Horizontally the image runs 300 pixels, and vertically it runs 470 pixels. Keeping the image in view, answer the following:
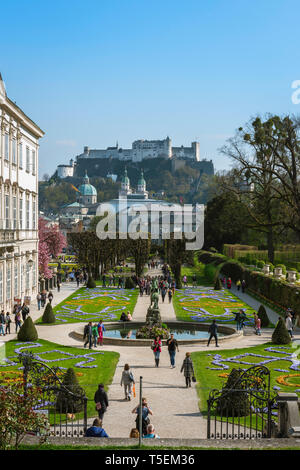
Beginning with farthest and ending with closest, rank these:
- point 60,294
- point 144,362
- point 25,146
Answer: point 60,294 < point 25,146 < point 144,362

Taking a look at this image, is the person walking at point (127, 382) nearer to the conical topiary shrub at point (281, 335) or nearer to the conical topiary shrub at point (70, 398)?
the conical topiary shrub at point (70, 398)

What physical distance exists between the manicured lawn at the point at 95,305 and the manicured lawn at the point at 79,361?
294 inches

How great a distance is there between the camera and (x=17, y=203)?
115 ft

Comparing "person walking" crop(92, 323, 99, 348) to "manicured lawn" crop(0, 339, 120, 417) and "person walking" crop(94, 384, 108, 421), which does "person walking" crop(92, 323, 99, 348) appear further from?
"person walking" crop(94, 384, 108, 421)

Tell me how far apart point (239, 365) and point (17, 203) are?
63.0ft

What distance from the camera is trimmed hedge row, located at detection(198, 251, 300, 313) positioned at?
33.2 meters

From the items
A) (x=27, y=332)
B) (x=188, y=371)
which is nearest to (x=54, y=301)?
(x=27, y=332)

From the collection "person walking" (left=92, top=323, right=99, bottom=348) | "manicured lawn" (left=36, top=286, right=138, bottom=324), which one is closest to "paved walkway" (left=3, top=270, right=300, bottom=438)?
"person walking" (left=92, top=323, right=99, bottom=348)

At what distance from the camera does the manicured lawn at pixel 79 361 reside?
1859cm

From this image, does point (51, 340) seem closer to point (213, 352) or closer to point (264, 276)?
point (213, 352)

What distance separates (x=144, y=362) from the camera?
71.8 ft

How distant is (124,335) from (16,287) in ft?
32.2

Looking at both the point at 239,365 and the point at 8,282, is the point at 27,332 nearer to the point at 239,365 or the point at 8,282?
the point at 8,282
